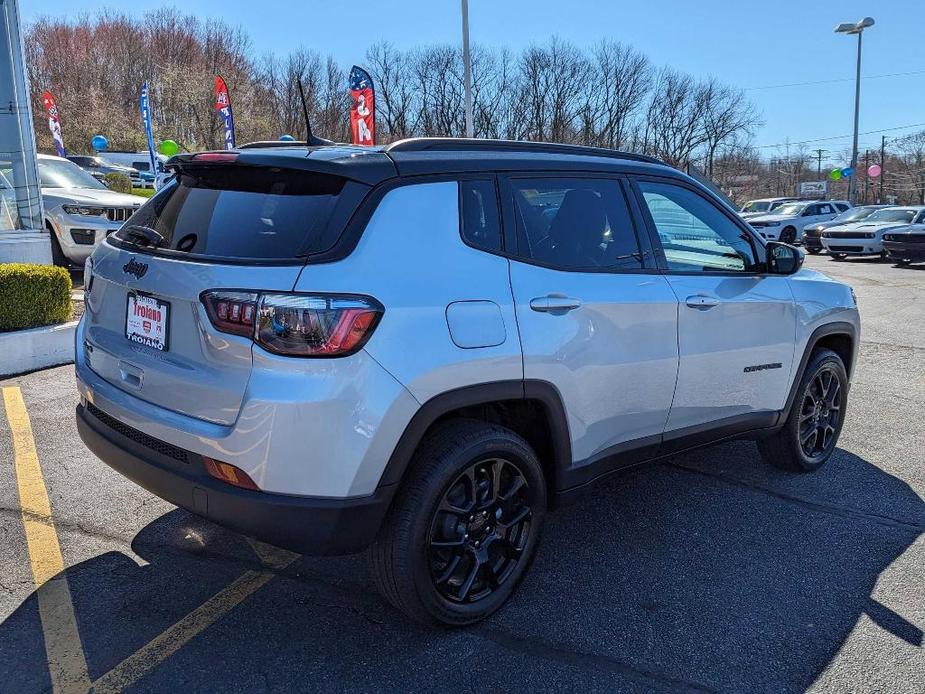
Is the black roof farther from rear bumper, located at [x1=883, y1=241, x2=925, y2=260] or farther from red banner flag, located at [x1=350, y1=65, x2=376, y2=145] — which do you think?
red banner flag, located at [x1=350, y1=65, x2=376, y2=145]

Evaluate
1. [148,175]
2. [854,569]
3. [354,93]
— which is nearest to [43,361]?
[854,569]

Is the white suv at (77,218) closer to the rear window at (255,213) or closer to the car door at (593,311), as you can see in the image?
the rear window at (255,213)

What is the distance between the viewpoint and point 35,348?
21.4 feet

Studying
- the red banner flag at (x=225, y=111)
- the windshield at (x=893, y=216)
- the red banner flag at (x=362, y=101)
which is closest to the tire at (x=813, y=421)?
the red banner flag at (x=362, y=101)

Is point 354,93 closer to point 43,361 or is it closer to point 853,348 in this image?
point 43,361

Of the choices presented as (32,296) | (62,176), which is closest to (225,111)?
(62,176)

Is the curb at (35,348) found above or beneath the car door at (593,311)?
beneath

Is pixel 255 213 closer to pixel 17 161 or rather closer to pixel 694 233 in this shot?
pixel 694 233

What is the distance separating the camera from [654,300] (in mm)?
3334

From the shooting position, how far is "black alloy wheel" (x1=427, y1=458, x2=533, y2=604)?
2.78 m

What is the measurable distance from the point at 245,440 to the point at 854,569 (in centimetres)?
274

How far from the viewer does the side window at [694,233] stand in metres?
3.60

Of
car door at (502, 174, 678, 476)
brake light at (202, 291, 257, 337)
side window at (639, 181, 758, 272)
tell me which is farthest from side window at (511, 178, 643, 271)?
brake light at (202, 291, 257, 337)

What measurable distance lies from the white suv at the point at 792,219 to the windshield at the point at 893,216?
267cm
